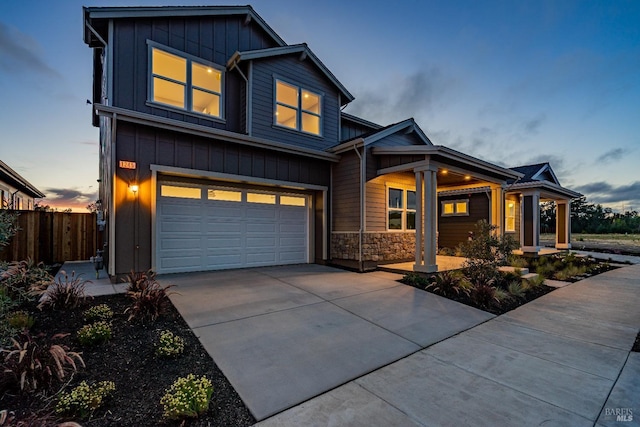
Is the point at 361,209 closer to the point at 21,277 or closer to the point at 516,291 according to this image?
the point at 516,291

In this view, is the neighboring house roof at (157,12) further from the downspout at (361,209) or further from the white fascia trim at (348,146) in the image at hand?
the downspout at (361,209)

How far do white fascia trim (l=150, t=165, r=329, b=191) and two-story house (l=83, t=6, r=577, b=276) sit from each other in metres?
0.04

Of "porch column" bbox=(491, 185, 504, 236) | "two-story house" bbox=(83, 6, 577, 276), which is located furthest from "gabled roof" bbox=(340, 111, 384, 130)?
"porch column" bbox=(491, 185, 504, 236)

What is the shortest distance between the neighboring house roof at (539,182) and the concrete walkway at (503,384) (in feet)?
29.6

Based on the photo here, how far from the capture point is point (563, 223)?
49.9ft

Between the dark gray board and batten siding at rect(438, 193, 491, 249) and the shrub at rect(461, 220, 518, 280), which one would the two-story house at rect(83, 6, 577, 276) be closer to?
the shrub at rect(461, 220, 518, 280)

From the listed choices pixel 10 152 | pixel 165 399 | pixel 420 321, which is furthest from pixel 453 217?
pixel 10 152

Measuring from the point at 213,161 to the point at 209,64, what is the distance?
314 cm

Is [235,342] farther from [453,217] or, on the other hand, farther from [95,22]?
[453,217]

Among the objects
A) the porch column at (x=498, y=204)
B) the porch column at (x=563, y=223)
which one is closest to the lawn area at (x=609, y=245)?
the porch column at (x=563, y=223)

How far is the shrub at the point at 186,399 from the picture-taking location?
7.09 feet

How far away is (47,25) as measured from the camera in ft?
25.0

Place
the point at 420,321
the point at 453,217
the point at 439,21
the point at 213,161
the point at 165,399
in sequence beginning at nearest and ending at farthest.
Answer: the point at 165,399 → the point at 420,321 → the point at 213,161 → the point at 439,21 → the point at 453,217

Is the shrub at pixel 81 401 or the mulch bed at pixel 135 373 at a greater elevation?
the shrub at pixel 81 401
